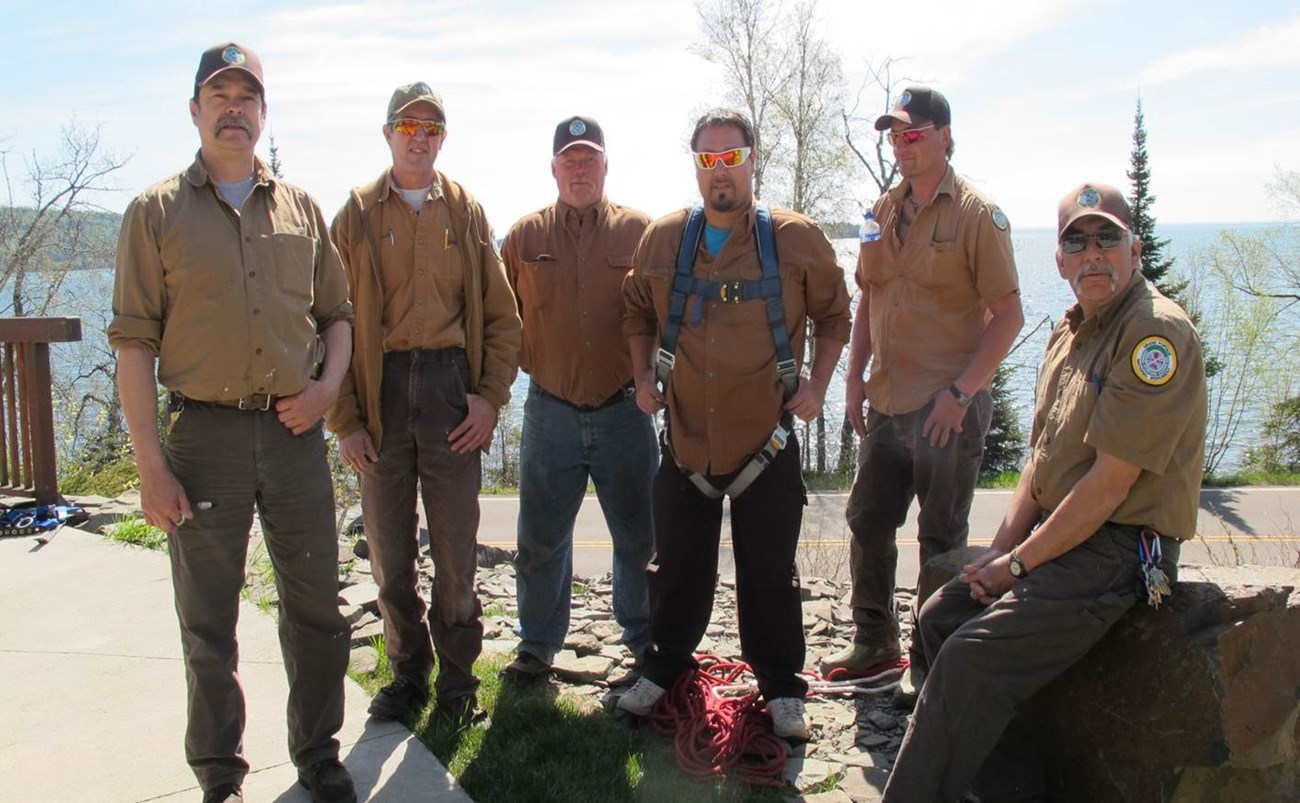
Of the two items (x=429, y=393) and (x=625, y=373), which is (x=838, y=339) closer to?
(x=625, y=373)

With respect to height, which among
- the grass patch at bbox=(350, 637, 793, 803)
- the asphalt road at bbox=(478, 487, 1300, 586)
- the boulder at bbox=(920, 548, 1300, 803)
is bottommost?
the asphalt road at bbox=(478, 487, 1300, 586)

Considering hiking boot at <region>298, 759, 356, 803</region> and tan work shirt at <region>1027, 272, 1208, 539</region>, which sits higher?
tan work shirt at <region>1027, 272, 1208, 539</region>

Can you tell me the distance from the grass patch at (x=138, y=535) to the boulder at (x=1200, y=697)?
219 inches

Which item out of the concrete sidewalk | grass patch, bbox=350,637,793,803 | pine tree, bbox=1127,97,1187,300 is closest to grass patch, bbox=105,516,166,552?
the concrete sidewalk

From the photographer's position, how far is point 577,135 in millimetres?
4562

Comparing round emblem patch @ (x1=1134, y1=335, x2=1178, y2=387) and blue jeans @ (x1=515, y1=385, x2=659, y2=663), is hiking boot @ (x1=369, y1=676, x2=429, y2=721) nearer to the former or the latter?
blue jeans @ (x1=515, y1=385, x2=659, y2=663)

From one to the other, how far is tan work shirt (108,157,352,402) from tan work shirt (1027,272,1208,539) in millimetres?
2515

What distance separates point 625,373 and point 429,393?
97 cm

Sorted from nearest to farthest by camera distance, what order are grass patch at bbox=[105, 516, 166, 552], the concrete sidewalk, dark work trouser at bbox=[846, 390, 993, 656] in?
the concrete sidewalk
dark work trouser at bbox=[846, 390, 993, 656]
grass patch at bbox=[105, 516, 166, 552]

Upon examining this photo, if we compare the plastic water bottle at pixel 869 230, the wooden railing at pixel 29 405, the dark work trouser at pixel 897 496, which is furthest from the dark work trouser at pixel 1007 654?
the wooden railing at pixel 29 405

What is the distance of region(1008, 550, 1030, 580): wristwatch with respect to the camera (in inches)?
129

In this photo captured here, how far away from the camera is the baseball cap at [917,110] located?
14.4ft

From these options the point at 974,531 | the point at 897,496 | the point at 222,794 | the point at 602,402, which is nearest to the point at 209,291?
the point at 222,794

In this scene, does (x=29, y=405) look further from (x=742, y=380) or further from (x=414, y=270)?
(x=742, y=380)
